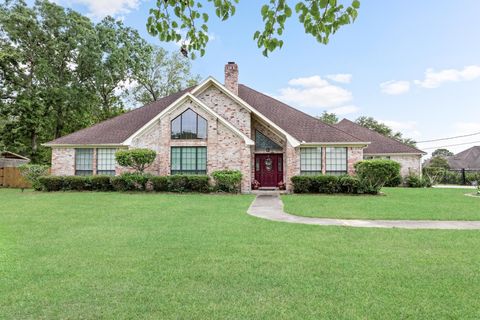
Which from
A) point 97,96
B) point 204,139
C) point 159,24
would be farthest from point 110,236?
point 97,96

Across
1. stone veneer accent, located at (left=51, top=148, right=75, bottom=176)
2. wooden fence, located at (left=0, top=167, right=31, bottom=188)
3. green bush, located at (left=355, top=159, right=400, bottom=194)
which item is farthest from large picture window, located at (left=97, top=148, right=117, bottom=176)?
green bush, located at (left=355, top=159, right=400, bottom=194)

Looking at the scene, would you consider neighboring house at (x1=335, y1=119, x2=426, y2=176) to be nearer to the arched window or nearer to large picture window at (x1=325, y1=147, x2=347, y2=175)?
large picture window at (x1=325, y1=147, x2=347, y2=175)

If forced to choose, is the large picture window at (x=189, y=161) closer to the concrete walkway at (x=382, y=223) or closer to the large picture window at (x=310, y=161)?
the large picture window at (x=310, y=161)

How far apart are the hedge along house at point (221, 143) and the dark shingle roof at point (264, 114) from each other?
7 centimetres

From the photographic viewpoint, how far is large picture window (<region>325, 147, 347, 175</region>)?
1941cm

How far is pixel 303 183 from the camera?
17766 millimetres

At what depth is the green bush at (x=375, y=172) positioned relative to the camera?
16.3m

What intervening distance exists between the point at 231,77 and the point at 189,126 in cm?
475

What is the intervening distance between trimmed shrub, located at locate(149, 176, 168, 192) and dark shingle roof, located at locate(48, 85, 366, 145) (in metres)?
4.27

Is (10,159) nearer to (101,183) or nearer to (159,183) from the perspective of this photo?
(101,183)

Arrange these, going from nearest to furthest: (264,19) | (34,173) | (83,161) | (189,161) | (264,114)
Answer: (264,19) → (189,161) → (34,173) → (83,161) → (264,114)

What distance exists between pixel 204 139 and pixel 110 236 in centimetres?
1200

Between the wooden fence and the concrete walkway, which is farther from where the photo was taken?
the wooden fence

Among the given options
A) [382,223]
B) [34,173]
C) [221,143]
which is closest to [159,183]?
[221,143]
